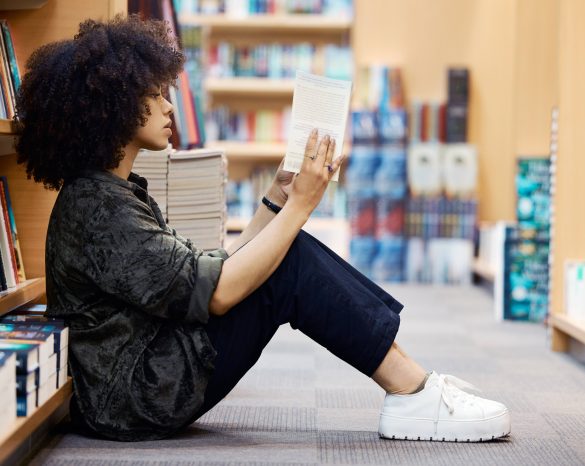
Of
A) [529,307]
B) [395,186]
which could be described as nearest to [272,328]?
[529,307]

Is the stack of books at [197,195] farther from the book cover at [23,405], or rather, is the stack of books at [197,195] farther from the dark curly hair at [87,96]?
the book cover at [23,405]

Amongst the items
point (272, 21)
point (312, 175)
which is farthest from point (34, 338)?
point (272, 21)

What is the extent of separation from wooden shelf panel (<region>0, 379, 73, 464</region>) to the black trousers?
0.94 feet

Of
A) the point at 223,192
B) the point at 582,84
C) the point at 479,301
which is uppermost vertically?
the point at 582,84

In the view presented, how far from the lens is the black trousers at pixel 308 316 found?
6.00ft

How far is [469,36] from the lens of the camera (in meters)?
6.49

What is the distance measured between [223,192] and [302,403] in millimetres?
605

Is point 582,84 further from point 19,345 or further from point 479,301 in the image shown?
point 19,345

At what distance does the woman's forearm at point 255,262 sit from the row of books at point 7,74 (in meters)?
0.67

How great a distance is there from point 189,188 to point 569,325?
4.82 feet

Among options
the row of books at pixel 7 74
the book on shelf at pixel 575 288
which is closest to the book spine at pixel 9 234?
the row of books at pixel 7 74

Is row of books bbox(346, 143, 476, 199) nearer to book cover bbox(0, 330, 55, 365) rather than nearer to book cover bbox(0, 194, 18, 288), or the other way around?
book cover bbox(0, 194, 18, 288)

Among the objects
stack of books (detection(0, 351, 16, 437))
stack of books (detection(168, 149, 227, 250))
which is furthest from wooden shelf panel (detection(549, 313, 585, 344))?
stack of books (detection(0, 351, 16, 437))

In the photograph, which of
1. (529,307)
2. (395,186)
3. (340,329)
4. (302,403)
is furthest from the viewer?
(395,186)
